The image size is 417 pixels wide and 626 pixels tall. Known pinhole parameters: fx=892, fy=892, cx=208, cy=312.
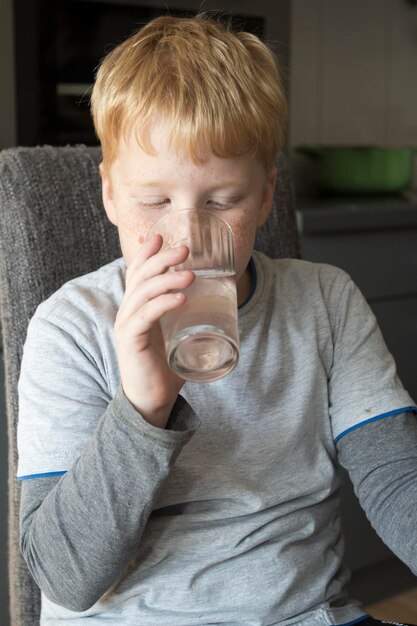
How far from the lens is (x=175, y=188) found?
823 millimetres

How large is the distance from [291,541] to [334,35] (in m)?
2.04

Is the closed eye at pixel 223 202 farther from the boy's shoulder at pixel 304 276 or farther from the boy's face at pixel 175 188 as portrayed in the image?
the boy's shoulder at pixel 304 276

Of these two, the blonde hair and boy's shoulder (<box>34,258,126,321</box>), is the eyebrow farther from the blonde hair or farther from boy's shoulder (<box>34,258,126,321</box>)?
boy's shoulder (<box>34,258,126,321</box>)

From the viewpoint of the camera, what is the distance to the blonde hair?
2.76ft

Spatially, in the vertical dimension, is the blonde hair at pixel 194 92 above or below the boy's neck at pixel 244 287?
above

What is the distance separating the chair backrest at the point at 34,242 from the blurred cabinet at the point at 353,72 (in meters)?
1.61

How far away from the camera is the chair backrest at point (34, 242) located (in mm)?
1044

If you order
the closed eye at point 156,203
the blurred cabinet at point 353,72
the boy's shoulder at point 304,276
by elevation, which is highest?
the closed eye at point 156,203

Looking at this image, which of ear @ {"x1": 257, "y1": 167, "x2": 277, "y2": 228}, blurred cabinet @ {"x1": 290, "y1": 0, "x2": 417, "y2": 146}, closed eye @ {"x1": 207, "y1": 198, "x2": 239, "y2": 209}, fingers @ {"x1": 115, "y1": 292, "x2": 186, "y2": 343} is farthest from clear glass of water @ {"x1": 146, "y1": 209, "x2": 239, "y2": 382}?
blurred cabinet @ {"x1": 290, "y1": 0, "x2": 417, "y2": 146}

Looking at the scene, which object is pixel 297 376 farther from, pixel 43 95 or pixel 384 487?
pixel 43 95

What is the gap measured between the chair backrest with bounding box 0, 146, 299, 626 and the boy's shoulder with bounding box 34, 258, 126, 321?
0.28 ft

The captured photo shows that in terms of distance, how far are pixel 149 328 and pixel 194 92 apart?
0.27m

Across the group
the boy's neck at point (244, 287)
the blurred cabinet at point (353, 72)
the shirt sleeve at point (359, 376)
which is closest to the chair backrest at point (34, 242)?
the boy's neck at point (244, 287)

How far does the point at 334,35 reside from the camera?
2645 mm
